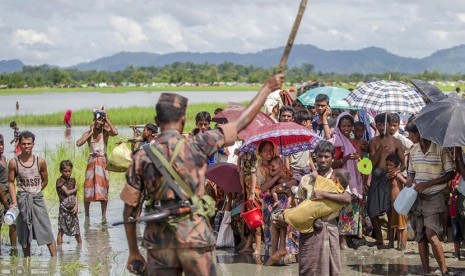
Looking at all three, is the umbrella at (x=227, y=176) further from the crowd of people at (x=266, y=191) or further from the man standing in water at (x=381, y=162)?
the man standing in water at (x=381, y=162)

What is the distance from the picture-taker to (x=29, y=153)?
9.02 m

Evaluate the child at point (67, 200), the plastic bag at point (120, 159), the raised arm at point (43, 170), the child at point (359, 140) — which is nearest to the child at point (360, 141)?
the child at point (359, 140)

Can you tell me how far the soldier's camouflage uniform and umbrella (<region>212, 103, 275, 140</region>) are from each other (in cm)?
390

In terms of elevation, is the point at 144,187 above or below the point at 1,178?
above

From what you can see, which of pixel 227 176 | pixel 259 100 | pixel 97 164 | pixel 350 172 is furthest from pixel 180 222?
pixel 97 164

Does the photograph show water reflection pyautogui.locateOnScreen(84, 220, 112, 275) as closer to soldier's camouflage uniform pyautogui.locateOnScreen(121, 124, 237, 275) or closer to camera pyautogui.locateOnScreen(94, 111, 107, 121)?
camera pyautogui.locateOnScreen(94, 111, 107, 121)

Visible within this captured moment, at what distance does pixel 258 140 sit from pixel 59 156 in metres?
10.5

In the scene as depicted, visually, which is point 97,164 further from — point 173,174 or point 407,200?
point 173,174

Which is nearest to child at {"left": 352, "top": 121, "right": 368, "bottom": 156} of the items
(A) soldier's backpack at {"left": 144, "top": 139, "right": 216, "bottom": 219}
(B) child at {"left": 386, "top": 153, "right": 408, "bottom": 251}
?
(B) child at {"left": 386, "top": 153, "right": 408, "bottom": 251}

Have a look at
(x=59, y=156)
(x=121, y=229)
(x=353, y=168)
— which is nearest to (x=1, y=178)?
(x=121, y=229)

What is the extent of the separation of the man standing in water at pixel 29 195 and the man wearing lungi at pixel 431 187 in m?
4.15

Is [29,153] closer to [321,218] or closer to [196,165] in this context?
[321,218]

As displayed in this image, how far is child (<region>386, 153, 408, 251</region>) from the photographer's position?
30.5ft

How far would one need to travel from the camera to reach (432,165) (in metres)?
7.78
